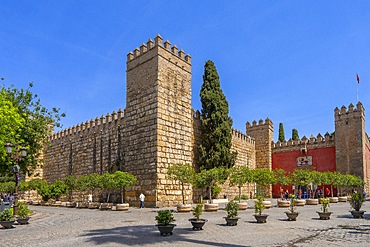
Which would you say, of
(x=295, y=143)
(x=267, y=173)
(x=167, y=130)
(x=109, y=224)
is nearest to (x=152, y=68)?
(x=167, y=130)

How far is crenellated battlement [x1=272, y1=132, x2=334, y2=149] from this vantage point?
3284cm

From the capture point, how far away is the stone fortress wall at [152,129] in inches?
805

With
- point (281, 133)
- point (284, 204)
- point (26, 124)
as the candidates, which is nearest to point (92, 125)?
point (26, 124)

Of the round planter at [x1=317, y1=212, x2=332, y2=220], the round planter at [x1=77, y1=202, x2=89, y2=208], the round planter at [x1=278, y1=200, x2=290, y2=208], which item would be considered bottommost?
the round planter at [x1=77, y1=202, x2=89, y2=208]

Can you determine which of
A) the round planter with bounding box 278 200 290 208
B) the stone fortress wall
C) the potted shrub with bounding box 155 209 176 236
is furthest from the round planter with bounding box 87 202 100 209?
the potted shrub with bounding box 155 209 176 236

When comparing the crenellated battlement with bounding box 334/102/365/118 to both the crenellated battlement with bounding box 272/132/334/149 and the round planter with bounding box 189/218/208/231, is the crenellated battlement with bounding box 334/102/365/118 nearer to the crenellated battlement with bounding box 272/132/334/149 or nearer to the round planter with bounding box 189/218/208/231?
the crenellated battlement with bounding box 272/132/334/149

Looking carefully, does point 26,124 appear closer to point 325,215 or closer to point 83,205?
point 83,205

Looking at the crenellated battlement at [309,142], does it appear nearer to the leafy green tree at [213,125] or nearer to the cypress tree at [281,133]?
the cypress tree at [281,133]

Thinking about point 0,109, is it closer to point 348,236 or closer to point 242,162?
point 348,236

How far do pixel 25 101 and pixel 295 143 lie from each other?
25.5 metres

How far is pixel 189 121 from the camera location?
2331 centimetres

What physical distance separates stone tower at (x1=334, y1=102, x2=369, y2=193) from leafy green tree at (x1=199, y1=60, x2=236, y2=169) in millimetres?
11935

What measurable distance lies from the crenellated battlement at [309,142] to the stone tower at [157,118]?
52.4ft

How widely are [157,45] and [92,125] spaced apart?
34.0 ft
